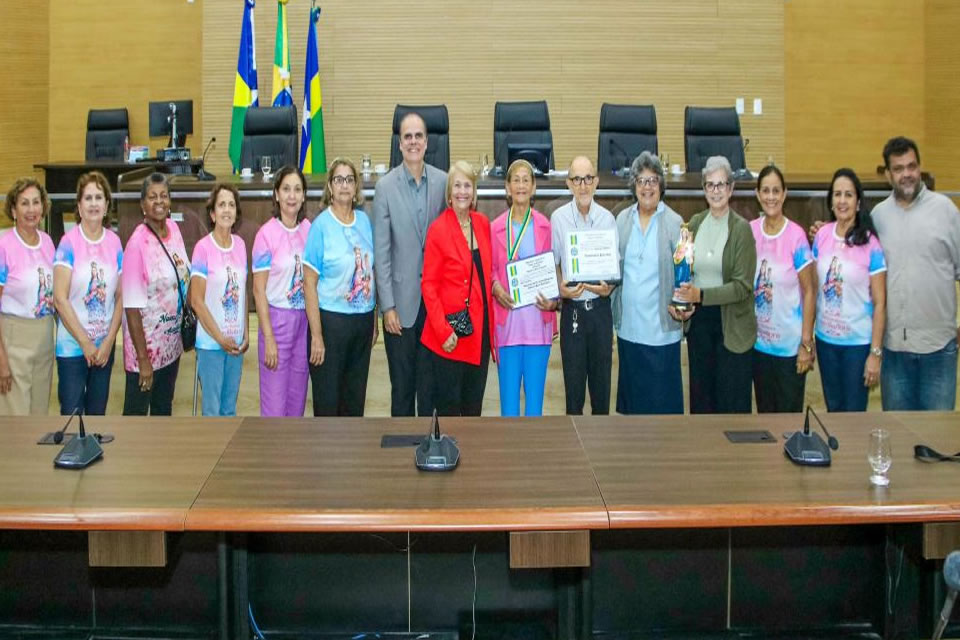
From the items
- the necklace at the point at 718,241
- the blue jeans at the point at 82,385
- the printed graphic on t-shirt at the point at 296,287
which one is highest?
the necklace at the point at 718,241

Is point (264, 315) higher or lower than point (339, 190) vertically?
lower

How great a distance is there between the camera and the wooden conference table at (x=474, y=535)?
10.2 ft

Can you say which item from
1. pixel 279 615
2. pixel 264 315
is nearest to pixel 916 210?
pixel 264 315

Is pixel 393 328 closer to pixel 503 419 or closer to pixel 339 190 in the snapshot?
pixel 339 190

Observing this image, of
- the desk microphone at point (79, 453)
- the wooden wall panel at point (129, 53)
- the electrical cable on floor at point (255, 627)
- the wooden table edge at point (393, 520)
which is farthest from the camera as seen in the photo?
the wooden wall panel at point (129, 53)

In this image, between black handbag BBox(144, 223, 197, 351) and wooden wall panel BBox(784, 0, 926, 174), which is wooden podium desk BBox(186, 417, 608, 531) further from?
wooden wall panel BBox(784, 0, 926, 174)

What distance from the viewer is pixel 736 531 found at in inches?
138

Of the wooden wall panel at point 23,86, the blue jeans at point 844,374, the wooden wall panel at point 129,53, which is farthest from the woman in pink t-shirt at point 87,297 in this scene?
the wooden wall panel at point 23,86

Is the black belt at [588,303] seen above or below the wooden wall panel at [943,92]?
below

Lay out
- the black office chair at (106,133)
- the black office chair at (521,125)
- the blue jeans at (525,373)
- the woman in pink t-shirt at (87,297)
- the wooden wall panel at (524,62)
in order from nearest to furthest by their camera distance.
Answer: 1. the woman in pink t-shirt at (87,297)
2. the blue jeans at (525,373)
3. the black office chair at (521,125)
4. the wooden wall panel at (524,62)
5. the black office chair at (106,133)

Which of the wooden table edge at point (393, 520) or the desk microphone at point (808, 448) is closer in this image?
the wooden table edge at point (393, 520)

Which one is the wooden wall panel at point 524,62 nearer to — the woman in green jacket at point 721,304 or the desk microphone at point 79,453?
the woman in green jacket at point 721,304

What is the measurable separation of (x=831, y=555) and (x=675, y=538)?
49cm

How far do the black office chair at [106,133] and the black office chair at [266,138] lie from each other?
2.54 m
